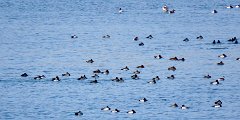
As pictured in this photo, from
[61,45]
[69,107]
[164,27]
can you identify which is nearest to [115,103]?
[69,107]

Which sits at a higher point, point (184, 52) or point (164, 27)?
point (164, 27)

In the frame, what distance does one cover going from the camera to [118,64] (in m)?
82.9

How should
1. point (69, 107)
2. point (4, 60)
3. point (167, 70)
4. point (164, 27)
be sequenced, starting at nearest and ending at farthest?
point (69, 107), point (167, 70), point (4, 60), point (164, 27)

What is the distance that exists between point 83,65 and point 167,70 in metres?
8.18

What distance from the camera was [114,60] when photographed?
279 ft

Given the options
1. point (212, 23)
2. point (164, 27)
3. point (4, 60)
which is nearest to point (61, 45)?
point (4, 60)

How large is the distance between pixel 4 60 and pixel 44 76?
31.6 ft

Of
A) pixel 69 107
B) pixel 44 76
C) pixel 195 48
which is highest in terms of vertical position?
pixel 195 48

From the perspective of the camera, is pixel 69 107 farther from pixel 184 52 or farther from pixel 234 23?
pixel 234 23

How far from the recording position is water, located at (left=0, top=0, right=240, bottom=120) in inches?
2623

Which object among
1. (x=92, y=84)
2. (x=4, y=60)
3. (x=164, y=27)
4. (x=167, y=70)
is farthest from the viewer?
(x=164, y=27)

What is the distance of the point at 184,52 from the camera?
89250mm

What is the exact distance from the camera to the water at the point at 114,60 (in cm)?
6662

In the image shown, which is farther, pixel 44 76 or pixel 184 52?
pixel 184 52
